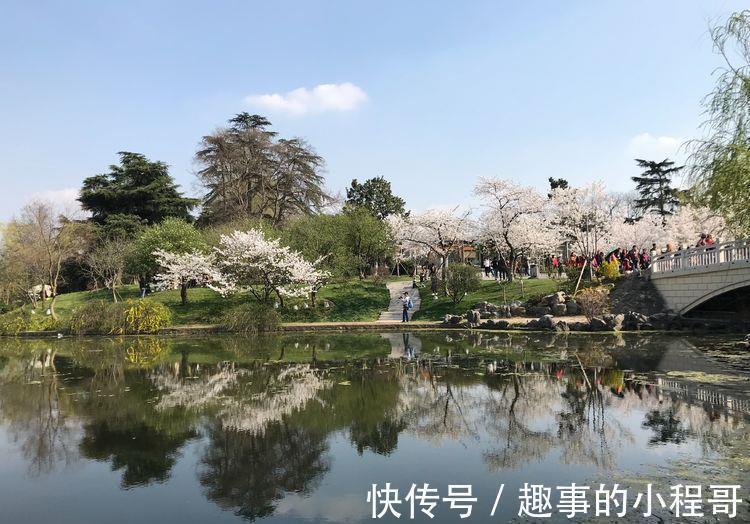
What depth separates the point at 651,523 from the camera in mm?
5945

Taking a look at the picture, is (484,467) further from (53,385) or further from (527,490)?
(53,385)

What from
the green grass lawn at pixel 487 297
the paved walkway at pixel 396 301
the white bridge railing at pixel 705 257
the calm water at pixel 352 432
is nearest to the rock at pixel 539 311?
the green grass lawn at pixel 487 297

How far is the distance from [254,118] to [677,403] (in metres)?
46.8

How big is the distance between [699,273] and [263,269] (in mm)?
21388

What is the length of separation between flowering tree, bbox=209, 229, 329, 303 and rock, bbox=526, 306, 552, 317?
481 inches

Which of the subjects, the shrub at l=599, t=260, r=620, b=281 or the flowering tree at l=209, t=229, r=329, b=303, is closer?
the shrub at l=599, t=260, r=620, b=281

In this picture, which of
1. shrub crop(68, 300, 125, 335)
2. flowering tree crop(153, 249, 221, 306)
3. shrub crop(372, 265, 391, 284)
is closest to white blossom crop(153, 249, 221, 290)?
flowering tree crop(153, 249, 221, 306)

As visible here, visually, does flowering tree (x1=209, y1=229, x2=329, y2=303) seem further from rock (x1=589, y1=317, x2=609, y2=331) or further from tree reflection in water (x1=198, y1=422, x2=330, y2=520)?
tree reflection in water (x1=198, y1=422, x2=330, y2=520)

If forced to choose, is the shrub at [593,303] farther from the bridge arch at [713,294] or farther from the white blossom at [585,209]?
the white blossom at [585,209]

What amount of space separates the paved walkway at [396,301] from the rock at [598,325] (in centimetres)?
1025

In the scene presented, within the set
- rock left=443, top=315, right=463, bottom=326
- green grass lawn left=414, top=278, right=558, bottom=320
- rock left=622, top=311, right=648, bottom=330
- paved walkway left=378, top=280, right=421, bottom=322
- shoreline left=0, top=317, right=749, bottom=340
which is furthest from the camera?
paved walkway left=378, top=280, right=421, bottom=322

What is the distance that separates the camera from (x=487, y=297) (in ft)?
105

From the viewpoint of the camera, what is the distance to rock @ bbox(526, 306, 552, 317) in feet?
88.9

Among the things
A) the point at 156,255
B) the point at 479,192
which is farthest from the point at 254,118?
the point at 479,192
